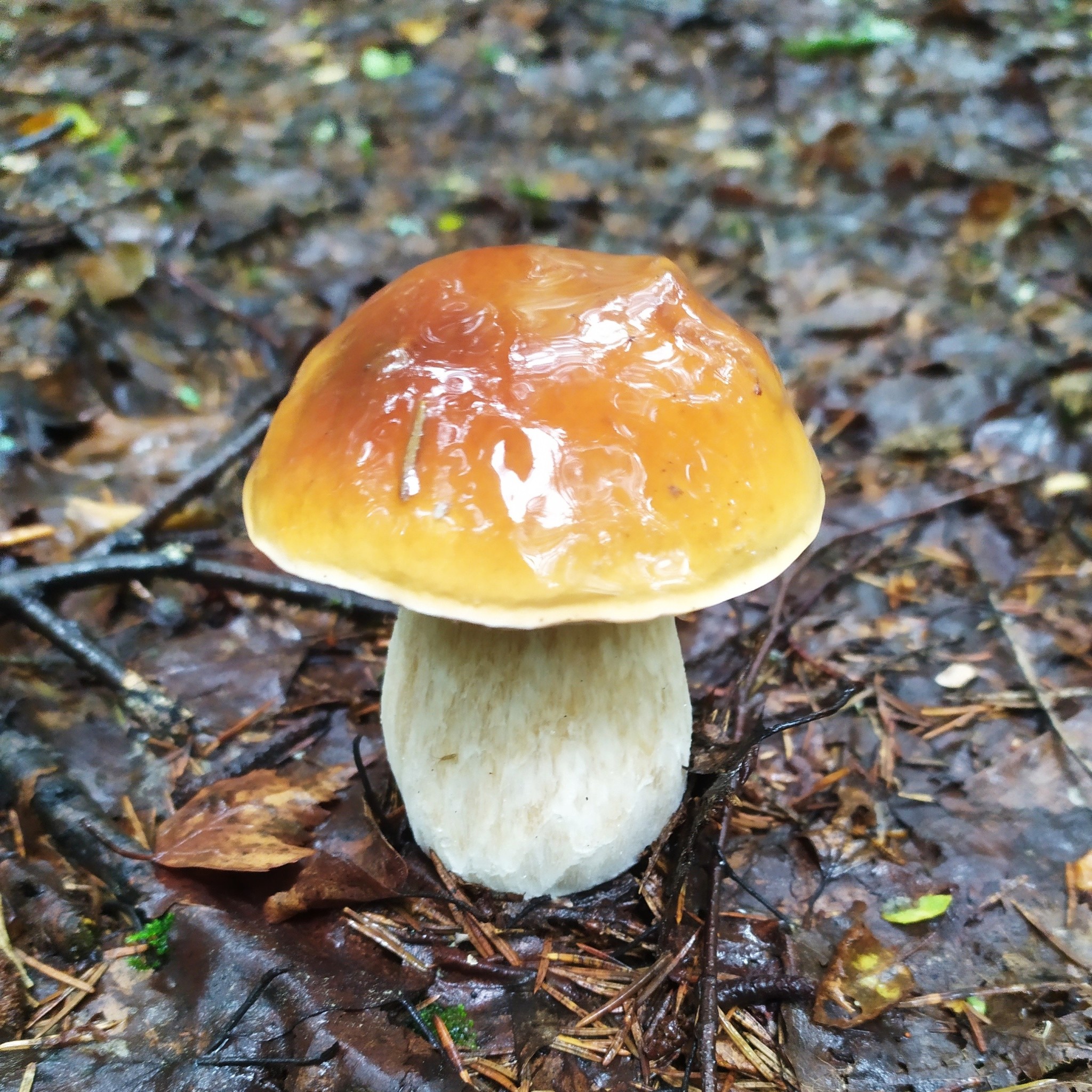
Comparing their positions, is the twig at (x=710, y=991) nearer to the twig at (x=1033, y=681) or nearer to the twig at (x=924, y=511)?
the twig at (x=1033, y=681)

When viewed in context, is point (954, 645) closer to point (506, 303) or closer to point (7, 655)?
point (506, 303)

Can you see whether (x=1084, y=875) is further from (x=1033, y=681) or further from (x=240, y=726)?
(x=240, y=726)

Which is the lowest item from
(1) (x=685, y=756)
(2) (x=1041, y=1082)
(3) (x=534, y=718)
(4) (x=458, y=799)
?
(2) (x=1041, y=1082)

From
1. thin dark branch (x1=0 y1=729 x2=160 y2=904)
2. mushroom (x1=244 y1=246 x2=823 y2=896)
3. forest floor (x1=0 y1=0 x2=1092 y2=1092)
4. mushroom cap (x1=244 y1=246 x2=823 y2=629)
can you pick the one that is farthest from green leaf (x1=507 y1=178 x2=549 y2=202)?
thin dark branch (x1=0 y1=729 x2=160 y2=904)

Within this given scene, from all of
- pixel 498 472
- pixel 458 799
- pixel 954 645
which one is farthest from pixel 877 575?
pixel 498 472

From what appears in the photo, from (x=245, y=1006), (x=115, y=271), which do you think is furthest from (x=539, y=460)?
(x=115, y=271)
